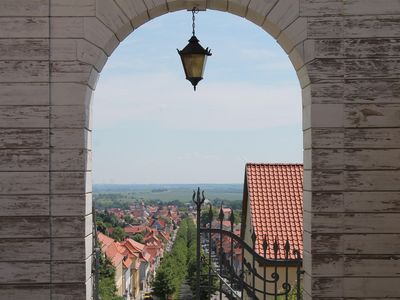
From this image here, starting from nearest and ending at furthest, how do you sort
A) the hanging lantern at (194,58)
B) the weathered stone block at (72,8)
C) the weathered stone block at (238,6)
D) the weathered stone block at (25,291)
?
the weathered stone block at (25,291)
the weathered stone block at (72,8)
the weathered stone block at (238,6)
the hanging lantern at (194,58)

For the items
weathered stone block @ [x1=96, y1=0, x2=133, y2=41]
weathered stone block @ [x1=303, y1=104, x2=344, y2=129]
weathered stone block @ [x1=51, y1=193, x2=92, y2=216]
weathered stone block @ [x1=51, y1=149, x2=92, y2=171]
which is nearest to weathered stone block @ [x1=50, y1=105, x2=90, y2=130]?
weathered stone block @ [x1=51, y1=149, x2=92, y2=171]

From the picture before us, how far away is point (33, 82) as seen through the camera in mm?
5188

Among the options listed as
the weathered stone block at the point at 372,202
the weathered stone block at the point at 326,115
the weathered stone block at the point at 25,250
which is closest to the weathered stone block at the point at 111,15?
the weathered stone block at the point at 326,115

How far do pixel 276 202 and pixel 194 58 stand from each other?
9.47m

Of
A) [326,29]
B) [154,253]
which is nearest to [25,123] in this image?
[326,29]

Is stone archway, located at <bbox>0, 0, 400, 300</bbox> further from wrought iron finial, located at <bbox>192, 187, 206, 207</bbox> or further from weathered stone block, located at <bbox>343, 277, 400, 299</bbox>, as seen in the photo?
wrought iron finial, located at <bbox>192, 187, 206, 207</bbox>

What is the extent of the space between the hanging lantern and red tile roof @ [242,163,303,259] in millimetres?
8036

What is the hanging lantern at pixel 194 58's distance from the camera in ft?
18.2

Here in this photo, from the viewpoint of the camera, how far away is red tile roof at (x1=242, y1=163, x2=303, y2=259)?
13.5 m

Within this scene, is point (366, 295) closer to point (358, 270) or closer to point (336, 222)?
point (358, 270)

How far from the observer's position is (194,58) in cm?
555

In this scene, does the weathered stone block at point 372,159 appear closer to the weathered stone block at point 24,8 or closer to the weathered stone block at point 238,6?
the weathered stone block at point 238,6

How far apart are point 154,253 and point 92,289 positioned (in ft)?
273

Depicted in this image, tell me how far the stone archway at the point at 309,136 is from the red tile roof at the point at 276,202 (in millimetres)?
7803
